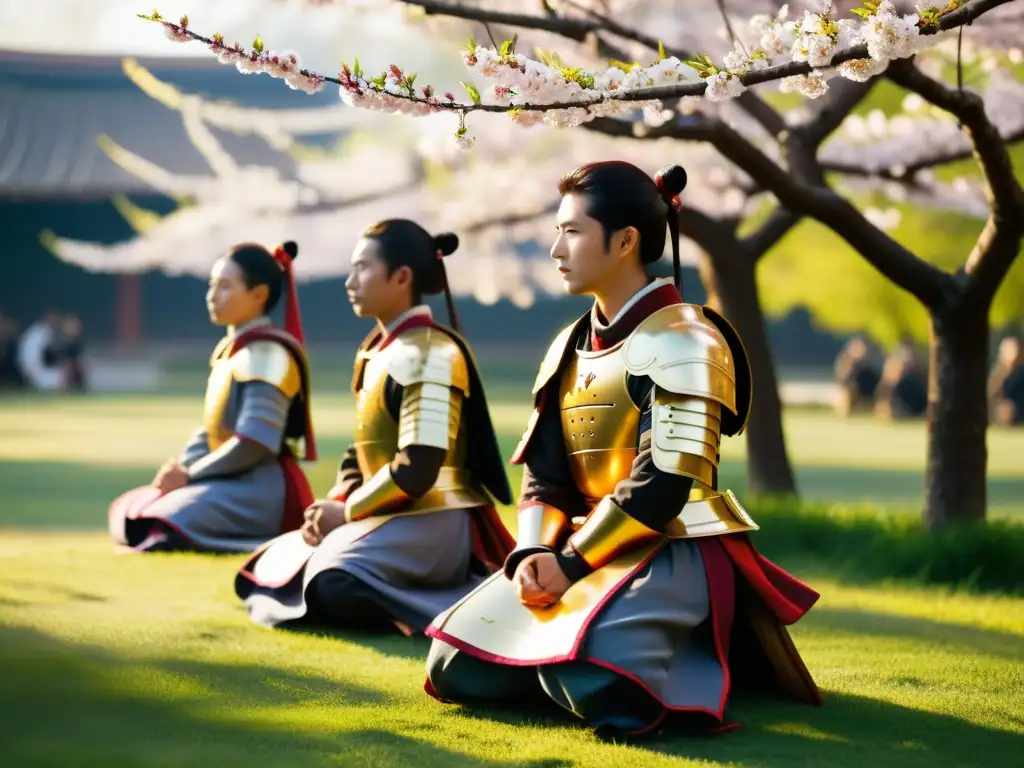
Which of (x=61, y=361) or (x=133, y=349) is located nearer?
(x=61, y=361)

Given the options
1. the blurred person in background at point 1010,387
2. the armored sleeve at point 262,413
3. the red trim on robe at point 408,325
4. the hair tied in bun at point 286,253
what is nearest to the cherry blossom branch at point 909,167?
the hair tied in bun at point 286,253

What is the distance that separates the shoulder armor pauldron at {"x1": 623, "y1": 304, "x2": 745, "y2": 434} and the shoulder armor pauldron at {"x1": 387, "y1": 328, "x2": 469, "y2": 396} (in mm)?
1366

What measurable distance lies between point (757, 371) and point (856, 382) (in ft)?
40.7

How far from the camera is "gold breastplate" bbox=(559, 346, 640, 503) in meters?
3.84

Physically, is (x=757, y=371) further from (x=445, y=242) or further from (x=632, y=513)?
(x=632, y=513)

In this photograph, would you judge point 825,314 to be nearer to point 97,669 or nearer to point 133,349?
point 133,349

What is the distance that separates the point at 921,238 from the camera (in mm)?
16281

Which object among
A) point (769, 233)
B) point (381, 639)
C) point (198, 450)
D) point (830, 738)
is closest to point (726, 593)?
point (830, 738)

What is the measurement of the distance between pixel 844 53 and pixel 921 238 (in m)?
13.3

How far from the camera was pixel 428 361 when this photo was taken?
5059 mm

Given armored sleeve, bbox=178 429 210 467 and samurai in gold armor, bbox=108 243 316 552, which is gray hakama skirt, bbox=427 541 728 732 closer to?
samurai in gold armor, bbox=108 243 316 552

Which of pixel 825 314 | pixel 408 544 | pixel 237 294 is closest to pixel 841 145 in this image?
pixel 237 294

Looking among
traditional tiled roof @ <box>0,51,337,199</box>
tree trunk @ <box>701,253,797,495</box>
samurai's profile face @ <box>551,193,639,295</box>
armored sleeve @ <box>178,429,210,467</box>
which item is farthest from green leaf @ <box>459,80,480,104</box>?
traditional tiled roof @ <box>0,51,337,199</box>

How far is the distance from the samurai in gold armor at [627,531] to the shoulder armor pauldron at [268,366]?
2661 mm
